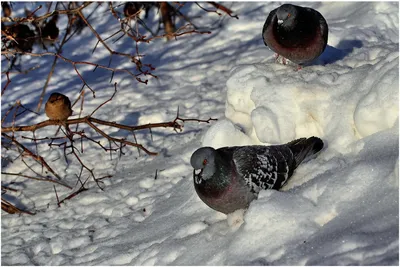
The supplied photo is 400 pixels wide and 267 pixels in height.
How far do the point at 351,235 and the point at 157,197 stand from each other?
1.66 metres

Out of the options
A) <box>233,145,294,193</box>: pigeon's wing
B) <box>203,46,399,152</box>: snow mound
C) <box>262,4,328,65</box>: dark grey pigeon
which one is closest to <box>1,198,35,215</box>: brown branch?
<box>203,46,399,152</box>: snow mound

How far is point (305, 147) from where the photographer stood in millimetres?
3230

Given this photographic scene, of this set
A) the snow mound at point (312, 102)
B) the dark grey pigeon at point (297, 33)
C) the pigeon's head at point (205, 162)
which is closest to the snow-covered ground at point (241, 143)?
the snow mound at point (312, 102)

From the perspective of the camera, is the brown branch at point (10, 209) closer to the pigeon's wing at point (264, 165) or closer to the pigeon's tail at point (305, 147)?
the pigeon's wing at point (264, 165)

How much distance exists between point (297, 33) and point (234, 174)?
121 centimetres

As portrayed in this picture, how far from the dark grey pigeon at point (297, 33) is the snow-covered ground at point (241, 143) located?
126 millimetres

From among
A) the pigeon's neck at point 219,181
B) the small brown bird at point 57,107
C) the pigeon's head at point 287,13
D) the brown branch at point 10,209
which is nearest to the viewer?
the pigeon's neck at point 219,181

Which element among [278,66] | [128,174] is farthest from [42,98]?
[278,66]

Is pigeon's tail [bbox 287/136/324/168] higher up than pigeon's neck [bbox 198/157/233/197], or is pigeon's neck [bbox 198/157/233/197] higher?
pigeon's neck [bbox 198/157/233/197]

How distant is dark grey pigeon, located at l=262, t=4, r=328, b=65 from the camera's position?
3730 millimetres

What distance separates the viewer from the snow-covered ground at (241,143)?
8.59 ft

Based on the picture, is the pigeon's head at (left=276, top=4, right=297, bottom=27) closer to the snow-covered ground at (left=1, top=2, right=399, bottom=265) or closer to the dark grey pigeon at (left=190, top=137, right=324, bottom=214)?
the snow-covered ground at (left=1, top=2, right=399, bottom=265)

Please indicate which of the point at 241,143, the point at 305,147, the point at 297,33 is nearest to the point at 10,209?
the point at 241,143

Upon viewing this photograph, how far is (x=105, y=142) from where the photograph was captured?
15.5 ft
